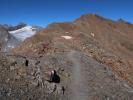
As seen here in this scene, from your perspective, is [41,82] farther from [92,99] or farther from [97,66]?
[97,66]

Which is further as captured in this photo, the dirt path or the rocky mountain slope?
the dirt path

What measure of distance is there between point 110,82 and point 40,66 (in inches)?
402

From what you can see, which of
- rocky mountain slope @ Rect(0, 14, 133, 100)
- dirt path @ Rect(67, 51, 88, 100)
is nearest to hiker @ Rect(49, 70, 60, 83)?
rocky mountain slope @ Rect(0, 14, 133, 100)

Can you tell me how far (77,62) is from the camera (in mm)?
44406

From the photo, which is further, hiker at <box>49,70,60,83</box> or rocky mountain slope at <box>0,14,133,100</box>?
hiker at <box>49,70,60,83</box>

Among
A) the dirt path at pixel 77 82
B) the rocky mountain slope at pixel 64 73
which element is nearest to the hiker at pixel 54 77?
the rocky mountain slope at pixel 64 73

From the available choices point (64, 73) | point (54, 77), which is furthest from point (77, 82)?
point (54, 77)

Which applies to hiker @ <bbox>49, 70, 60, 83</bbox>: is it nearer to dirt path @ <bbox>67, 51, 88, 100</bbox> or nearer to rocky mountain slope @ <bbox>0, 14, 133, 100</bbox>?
rocky mountain slope @ <bbox>0, 14, 133, 100</bbox>

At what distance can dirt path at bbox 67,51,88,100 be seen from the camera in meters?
34.1

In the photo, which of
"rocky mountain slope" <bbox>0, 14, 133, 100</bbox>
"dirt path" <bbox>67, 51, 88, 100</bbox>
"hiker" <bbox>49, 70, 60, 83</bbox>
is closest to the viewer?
"rocky mountain slope" <bbox>0, 14, 133, 100</bbox>

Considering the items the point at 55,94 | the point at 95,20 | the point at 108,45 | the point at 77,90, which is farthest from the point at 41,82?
the point at 95,20

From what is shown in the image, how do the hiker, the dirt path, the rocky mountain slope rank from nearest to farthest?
the rocky mountain slope, the dirt path, the hiker

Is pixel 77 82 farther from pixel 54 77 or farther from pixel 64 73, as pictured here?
pixel 54 77

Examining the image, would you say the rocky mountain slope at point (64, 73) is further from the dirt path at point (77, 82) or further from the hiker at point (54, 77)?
the hiker at point (54, 77)
